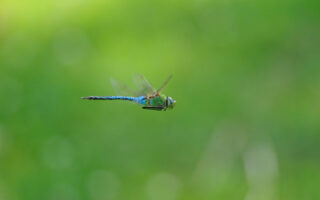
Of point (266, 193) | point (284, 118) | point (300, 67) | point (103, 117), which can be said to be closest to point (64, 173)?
point (103, 117)

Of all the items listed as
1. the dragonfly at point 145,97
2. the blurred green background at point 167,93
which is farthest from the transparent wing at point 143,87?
the blurred green background at point 167,93

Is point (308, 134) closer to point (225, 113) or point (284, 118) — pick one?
point (284, 118)

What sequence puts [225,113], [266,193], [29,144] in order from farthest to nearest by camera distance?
[225,113] < [29,144] < [266,193]

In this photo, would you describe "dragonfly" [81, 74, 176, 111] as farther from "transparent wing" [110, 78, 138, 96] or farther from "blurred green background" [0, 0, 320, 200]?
"blurred green background" [0, 0, 320, 200]

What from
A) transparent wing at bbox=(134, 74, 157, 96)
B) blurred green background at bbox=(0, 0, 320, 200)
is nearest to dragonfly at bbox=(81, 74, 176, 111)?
transparent wing at bbox=(134, 74, 157, 96)

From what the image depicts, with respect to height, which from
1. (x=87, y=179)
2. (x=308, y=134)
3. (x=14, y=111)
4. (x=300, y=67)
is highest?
(x=300, y=67)
